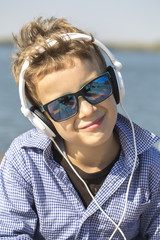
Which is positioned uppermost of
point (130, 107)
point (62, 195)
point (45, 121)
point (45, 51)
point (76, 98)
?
point (45, 51)

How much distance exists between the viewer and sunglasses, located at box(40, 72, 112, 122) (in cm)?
167

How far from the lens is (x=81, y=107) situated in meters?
1.70

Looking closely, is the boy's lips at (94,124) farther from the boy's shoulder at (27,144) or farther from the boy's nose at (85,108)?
the boy's shoulder at (27,144)

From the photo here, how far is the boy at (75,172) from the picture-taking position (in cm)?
175

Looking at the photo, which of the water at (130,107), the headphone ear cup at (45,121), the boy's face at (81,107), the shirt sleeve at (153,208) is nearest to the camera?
the boy's face at (81,107)

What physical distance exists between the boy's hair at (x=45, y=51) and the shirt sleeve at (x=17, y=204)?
1.13 feet

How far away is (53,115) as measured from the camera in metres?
1.73

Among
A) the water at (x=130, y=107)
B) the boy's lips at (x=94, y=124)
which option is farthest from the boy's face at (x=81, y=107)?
the water at (x=130, y=107)

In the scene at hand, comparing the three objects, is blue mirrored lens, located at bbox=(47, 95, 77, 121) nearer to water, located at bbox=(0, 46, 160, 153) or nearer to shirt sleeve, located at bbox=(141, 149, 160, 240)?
shirt sleeve, located at bbox=(141, 149, 160, 240)

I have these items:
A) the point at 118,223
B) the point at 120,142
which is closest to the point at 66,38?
the point at 120,142

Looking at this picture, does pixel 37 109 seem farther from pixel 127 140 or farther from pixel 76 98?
pixel 127 140

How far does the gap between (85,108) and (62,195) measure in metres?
0.48

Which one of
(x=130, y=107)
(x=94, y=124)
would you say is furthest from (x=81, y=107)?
(x=130, y=107)

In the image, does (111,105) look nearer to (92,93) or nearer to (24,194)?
(92,93)
